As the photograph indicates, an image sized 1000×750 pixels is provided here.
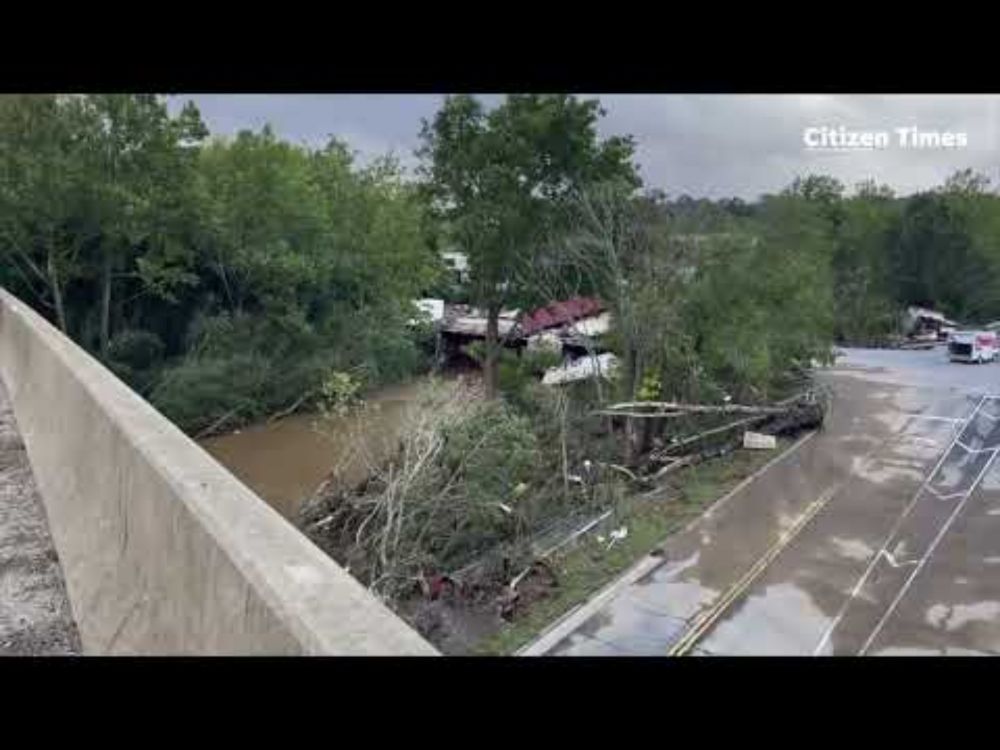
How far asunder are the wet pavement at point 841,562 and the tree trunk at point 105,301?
14.8m

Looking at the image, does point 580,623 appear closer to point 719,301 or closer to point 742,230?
point 719,301

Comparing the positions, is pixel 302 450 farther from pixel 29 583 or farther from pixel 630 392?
pixel 29 583

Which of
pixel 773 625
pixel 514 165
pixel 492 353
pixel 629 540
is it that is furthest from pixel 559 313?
pixel 773 625

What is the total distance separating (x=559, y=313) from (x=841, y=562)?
10.9 metres

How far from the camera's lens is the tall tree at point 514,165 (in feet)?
59.8

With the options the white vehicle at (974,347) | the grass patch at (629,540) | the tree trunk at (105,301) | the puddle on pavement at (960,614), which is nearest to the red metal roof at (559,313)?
the grass patch at (629,540)

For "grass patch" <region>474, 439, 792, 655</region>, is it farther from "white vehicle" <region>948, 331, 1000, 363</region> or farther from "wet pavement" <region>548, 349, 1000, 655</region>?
"white vehicle" <region>948, 331, 1000, 363</region>

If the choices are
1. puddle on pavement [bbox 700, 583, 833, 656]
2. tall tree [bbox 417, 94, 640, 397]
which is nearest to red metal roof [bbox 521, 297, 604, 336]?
tall tree [bbox 417, 94, 640, 397]

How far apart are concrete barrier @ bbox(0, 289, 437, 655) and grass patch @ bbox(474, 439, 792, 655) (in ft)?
19.0

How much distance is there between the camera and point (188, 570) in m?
1.80
